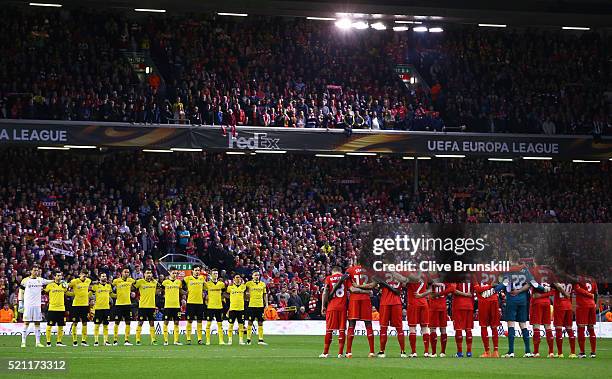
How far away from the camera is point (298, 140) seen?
152ft

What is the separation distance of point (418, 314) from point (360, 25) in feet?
93.0

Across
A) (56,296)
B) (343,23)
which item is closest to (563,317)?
(56,296)

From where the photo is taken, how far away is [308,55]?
5131cm

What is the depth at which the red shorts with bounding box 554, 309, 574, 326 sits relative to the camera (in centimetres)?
2614

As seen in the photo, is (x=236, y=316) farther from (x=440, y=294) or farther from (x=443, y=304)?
(x=440, y=294)

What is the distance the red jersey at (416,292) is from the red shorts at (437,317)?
0.42 m

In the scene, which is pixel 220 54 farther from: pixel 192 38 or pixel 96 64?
pixel 96 64

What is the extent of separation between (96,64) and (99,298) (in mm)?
16214

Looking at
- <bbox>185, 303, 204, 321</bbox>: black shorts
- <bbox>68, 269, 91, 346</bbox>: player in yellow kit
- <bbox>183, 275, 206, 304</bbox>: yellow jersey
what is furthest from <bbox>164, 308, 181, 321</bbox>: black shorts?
<bbox>68, 269, 91, 346</bbox>: player in yellow kit

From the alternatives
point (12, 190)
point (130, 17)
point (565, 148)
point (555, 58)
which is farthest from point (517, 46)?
point (12, 190)

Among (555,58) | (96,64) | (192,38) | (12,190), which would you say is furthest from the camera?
(555,58)

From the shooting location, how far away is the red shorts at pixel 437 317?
25469 mm

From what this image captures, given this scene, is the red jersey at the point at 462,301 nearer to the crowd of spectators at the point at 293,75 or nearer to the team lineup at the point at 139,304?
the team lineup at the point at 139,304

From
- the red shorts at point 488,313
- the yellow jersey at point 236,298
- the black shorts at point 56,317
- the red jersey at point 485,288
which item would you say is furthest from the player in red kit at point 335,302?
the black shorts at point 56,317
